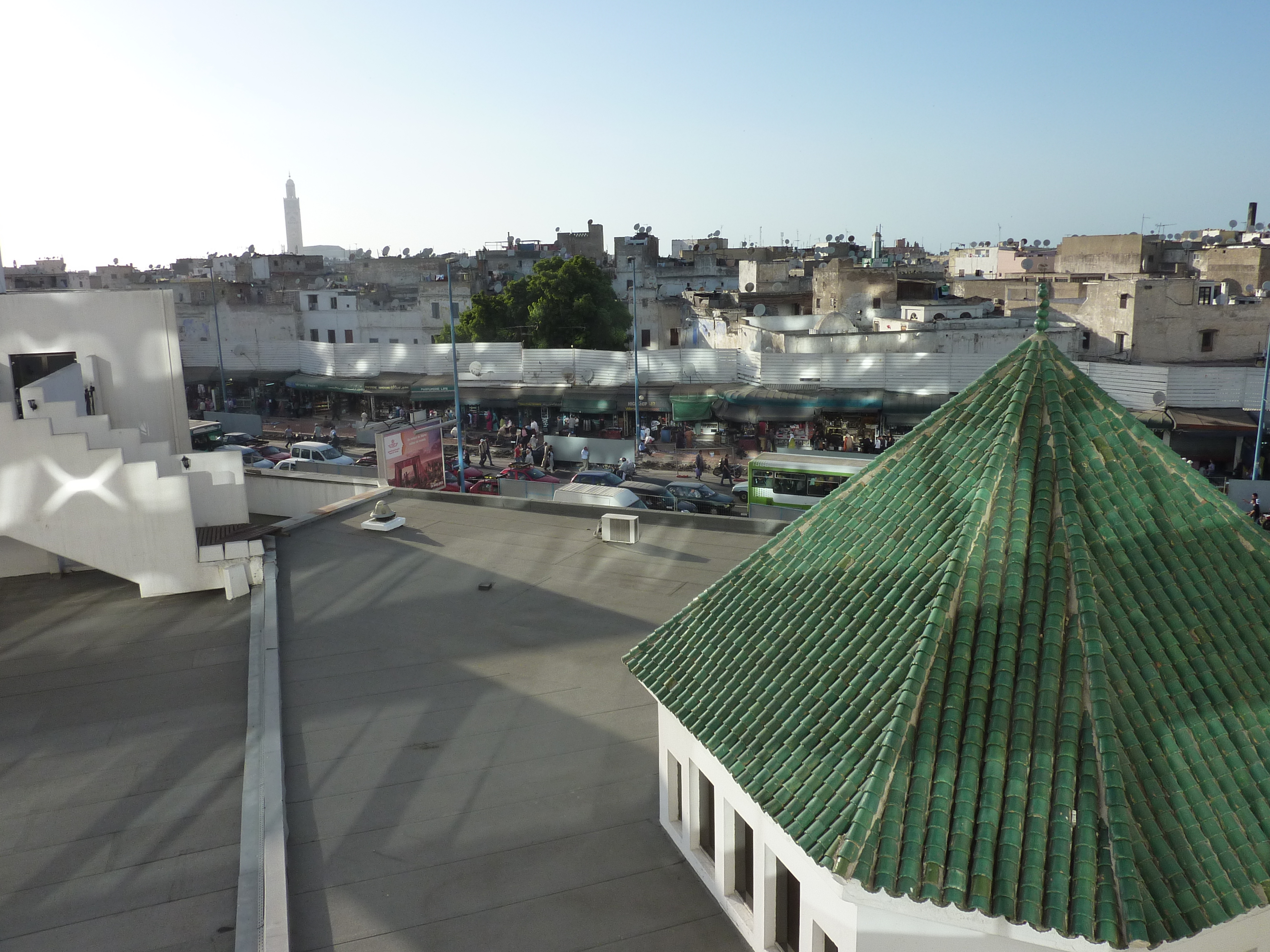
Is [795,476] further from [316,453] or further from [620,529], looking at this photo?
[316,453]

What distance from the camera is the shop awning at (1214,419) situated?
27.8 metres

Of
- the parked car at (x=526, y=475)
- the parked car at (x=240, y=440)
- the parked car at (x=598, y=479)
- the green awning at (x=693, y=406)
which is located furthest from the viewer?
the green awning at (x=693, y=406)

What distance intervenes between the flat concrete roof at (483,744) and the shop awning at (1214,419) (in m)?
18.3

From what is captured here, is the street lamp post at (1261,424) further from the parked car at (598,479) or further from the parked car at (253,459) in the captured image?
the parked car at (253,459)

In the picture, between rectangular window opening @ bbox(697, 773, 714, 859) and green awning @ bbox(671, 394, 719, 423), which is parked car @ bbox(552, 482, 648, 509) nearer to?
green awning @ bbox(671, 394, 719, 423)

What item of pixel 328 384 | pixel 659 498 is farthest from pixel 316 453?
pixel 328 384

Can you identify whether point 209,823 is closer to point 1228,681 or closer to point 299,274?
point 1228,681

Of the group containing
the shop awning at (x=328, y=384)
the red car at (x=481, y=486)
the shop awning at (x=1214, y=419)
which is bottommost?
the red car at (x=481, y=486)

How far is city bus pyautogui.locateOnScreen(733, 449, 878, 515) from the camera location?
946 inches

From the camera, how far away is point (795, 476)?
965 inches

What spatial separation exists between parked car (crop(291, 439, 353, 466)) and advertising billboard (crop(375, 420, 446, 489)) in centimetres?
621

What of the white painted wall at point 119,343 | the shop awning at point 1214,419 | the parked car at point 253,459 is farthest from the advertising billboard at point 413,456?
the shop awning at point 1214,419

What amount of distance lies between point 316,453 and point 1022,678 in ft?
93.8

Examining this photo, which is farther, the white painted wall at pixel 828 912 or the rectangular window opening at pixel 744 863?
the rectangular window opening at pixel 744 863
